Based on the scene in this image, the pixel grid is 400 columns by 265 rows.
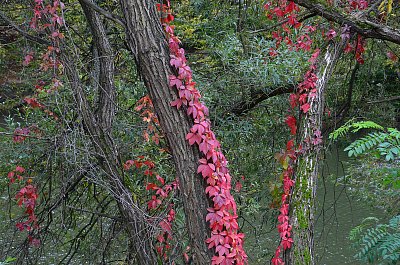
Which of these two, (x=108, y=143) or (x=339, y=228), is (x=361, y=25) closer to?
(x=108, y=143)

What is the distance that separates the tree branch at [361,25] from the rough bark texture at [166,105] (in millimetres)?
1455

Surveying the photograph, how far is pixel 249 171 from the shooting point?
20.2 feet

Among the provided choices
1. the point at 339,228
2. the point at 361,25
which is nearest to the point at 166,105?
the point at 361,25

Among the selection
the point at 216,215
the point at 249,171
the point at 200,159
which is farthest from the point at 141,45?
the point at 249,171

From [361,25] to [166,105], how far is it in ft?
5.77

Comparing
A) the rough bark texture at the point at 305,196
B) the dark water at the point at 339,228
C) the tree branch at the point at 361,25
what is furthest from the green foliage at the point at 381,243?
the dark water at the point at 339,228

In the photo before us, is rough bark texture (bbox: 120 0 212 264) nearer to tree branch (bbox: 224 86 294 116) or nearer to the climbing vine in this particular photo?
the climbing vine

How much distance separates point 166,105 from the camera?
3508 millimetres

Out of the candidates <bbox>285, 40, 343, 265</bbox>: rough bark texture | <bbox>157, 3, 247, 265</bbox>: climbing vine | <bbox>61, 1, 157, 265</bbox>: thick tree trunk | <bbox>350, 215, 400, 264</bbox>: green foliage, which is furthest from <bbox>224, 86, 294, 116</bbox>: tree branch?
<bbox>157, 3, 247, 265</bbox>: climbing vine

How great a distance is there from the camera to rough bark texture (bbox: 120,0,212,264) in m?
3.50

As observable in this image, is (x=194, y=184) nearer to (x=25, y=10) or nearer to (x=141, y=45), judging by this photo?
(x=141, y=45)

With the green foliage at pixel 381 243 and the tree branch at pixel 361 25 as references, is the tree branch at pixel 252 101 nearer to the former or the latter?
the tree branch at pixel 361 25

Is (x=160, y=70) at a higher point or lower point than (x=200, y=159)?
higher

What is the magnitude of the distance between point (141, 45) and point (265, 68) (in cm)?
202
